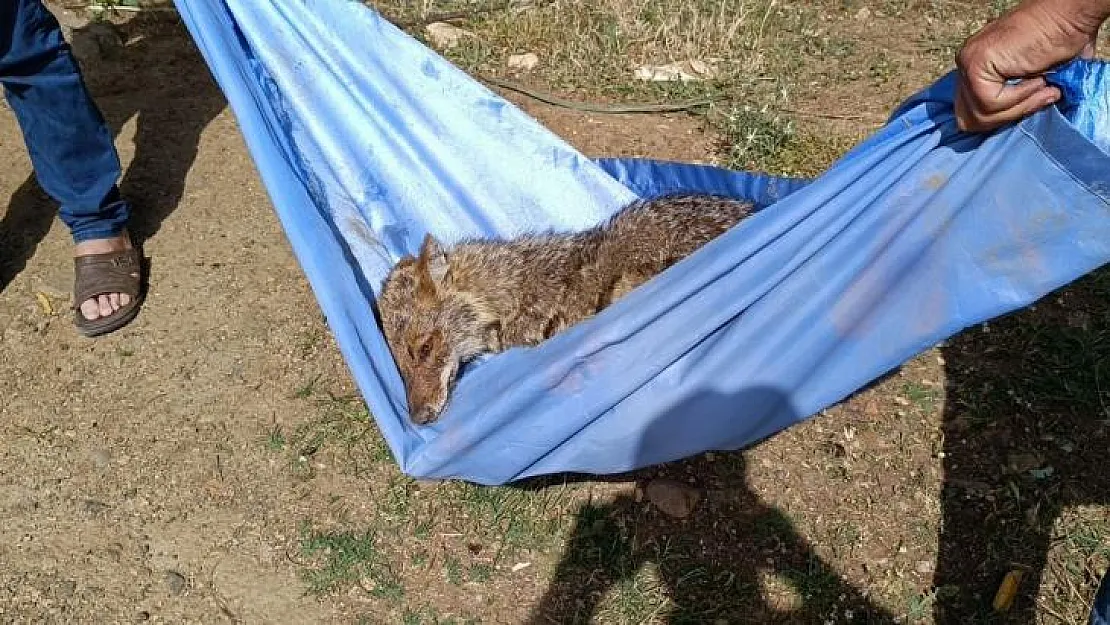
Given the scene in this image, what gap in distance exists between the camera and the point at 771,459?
9.58 ft

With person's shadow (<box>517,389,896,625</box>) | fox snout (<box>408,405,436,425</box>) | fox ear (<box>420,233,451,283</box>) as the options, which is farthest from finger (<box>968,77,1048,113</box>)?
fox ear (<box>420,233,451,283</box>)

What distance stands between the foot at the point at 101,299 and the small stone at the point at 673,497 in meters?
2.00

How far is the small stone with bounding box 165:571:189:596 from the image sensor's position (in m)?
2.62

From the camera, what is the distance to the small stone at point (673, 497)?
2.79 metres

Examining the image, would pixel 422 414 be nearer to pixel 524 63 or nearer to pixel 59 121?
pixel 59 121

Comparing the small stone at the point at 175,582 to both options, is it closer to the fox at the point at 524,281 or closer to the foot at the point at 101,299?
the fox at the point at 524,281

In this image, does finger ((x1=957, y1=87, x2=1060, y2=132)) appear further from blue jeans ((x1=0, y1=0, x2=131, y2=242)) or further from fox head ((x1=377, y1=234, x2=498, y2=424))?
blue jeans ((x1=0, y1=0, x2=131, y2=242))

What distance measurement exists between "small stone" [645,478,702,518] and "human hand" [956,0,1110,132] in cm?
138

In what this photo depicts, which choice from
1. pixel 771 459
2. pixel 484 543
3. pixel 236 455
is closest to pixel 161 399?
pixel 236 455

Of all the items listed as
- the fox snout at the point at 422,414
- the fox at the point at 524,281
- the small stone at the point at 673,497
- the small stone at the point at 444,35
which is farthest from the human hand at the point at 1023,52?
the small stone at the point at 444,35

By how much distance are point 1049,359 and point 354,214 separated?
236 cm

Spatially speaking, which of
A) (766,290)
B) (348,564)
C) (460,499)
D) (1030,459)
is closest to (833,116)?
(1030,459)

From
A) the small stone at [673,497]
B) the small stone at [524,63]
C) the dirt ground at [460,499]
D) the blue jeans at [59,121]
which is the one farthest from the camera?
the small stone at [524,63]

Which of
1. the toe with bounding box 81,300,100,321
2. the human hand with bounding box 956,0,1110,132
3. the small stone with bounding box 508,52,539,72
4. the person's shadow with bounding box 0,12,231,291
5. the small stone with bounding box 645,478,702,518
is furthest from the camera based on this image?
the small stone with bounding box 508,52,539,72
